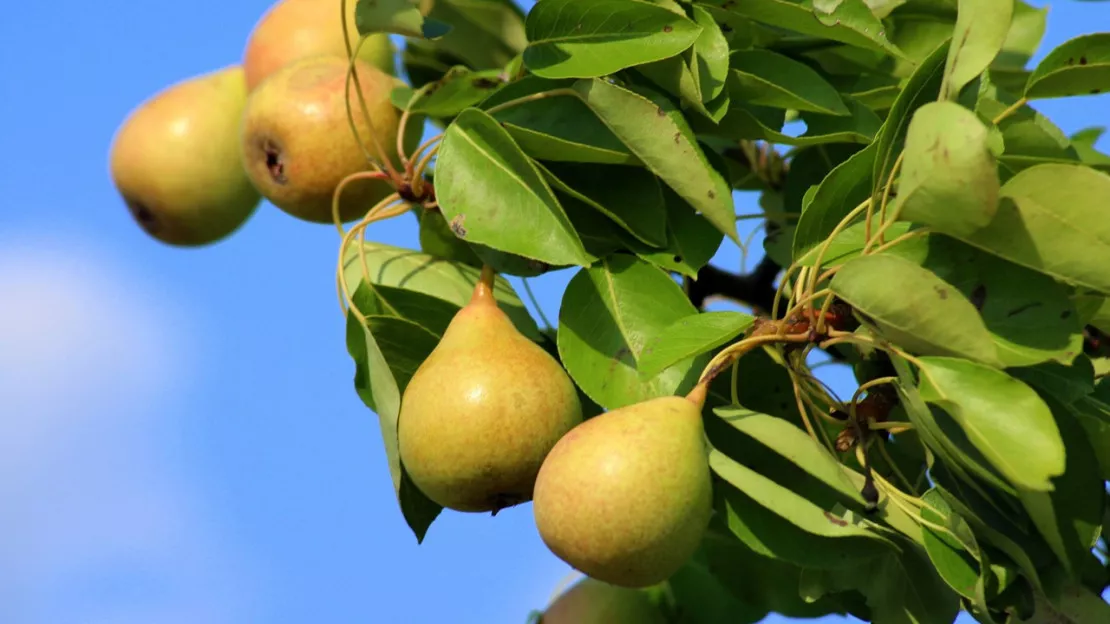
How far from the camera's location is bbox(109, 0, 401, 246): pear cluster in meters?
1.83

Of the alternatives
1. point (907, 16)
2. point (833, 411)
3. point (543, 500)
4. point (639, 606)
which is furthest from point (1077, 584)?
point (907, 16)

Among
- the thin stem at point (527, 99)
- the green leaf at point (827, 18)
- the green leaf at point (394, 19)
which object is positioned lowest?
the green leaf at point (827, 18)

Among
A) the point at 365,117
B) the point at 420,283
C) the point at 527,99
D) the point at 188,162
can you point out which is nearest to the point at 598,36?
the point at 527,99

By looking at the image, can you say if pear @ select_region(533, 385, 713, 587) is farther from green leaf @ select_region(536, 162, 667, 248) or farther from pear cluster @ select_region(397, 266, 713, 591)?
green leaf @ select_region(536, 162, 667, 248)

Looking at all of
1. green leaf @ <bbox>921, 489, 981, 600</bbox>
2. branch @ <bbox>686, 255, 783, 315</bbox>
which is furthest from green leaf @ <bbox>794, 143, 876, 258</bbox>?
branch @ <bbox>686, 255, 783, 315</bbox>

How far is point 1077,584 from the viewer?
146 cm

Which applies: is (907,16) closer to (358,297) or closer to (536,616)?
(358,297)

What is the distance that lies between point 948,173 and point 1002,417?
0.24 m

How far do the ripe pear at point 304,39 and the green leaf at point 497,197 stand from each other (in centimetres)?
56

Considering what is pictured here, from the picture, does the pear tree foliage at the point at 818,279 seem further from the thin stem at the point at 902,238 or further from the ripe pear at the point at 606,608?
the ripe pear at the point at 606,608

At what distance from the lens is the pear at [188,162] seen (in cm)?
222

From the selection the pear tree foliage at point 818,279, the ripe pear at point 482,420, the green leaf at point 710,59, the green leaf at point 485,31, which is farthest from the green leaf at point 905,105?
the green leaf at point 485,31

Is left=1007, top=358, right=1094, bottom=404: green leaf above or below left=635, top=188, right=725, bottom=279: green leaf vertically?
below

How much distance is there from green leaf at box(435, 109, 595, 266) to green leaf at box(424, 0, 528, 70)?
588 mm
